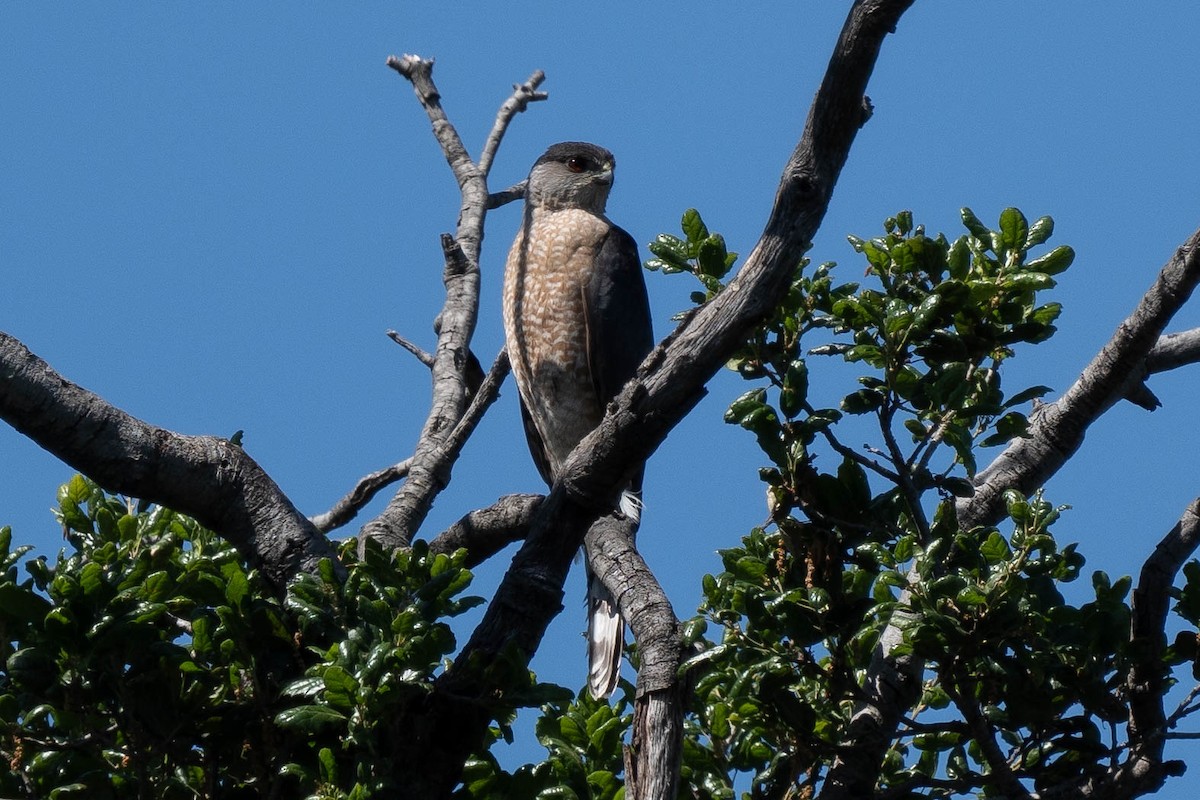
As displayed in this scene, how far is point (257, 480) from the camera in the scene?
3.34 metres

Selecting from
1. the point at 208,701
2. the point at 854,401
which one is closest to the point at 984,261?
the point at 854,401

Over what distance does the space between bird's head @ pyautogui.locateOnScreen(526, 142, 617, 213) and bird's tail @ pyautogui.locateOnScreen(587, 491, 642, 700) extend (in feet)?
7.02

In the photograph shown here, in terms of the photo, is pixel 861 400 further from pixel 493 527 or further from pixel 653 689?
pixel 493 527

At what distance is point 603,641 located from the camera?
4891mm

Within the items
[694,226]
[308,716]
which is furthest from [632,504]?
[308,716]

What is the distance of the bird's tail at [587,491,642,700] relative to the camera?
15.3ft

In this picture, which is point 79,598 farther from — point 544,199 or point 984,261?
point 544,199

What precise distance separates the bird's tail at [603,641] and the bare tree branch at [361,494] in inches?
34.0

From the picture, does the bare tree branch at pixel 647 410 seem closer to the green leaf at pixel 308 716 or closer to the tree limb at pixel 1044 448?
the green leaf at pixel 308 716

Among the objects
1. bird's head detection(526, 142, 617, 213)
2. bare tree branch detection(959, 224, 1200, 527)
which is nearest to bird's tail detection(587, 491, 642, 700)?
bare tree branch detection(959, 224, 1200, 527)

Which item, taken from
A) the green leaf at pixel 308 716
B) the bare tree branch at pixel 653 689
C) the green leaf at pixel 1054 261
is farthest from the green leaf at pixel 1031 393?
the green leaf at pixel 308 716

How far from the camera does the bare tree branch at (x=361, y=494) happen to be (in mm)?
4828

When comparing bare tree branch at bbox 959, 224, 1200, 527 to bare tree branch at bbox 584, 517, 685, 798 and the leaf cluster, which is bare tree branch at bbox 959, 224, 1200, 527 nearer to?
bare tree branch at bbox 584, 517, 685, 798

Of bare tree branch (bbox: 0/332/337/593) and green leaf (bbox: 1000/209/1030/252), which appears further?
green leaf (bbox: 1000/209/1030/252)
